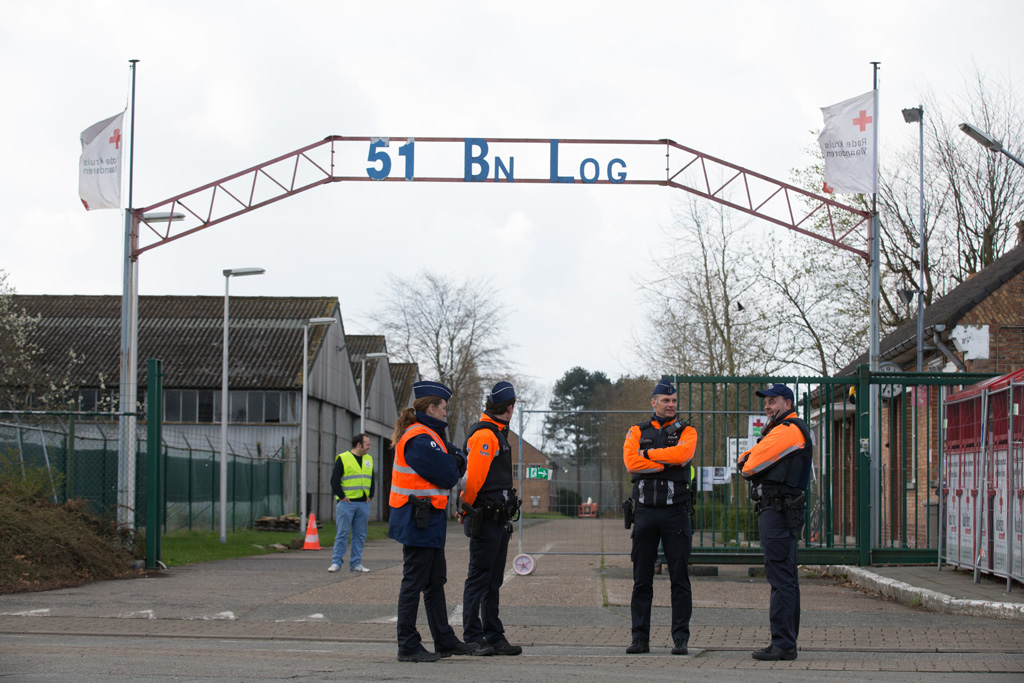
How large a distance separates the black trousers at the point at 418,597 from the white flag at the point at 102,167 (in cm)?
1072

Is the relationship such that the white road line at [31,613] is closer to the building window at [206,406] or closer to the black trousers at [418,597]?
the black trousers at [418,597]

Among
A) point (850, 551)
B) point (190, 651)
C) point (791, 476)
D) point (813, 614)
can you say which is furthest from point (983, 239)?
point (190, 651)

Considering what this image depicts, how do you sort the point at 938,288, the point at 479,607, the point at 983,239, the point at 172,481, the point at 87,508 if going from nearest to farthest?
the point at 479,607 → the point at 87,508 → the point at 172,481 → the point at 983,239 → the point at 938,288

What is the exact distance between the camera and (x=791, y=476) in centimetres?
814

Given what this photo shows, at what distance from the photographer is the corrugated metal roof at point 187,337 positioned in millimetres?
40719

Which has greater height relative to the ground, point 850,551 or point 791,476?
point 791,476

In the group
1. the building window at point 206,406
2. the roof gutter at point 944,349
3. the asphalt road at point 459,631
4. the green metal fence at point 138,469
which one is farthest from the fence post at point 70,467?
the building window at point 206,406

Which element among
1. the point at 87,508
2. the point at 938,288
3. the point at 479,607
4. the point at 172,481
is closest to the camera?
the point at 479,607

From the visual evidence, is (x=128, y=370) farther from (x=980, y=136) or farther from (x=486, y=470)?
(x=980, y=136)

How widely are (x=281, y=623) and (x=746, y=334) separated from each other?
27.5 metres

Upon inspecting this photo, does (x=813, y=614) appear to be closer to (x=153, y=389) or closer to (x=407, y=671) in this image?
(x=407, y=671)

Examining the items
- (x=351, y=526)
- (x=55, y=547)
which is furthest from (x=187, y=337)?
(x=55, y=547)

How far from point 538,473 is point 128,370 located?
19.5 ft

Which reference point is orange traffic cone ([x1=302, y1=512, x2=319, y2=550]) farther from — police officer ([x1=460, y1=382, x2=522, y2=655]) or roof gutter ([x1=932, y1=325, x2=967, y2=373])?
police officer ([x1=460, y1=382, x2=522, y2=655])
